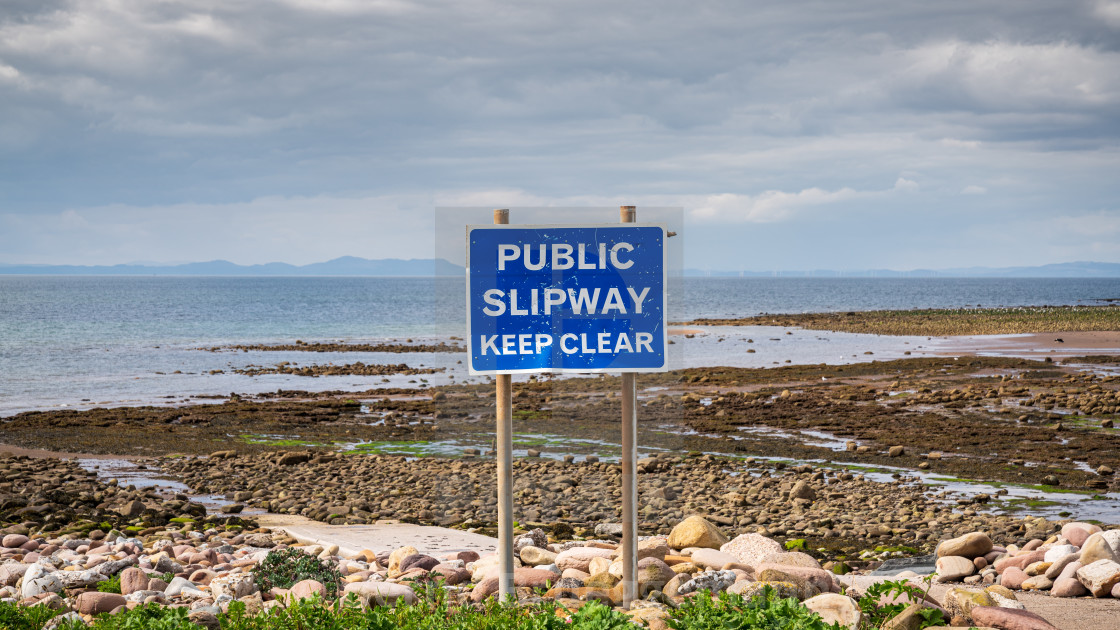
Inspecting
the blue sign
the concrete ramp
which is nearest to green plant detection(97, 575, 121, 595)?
the concrete ramp

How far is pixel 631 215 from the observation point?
5852 mm

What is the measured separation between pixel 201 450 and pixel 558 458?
472 inches

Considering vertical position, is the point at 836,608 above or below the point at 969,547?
above

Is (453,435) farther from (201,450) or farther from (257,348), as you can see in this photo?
(257,348)

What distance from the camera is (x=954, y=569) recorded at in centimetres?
709

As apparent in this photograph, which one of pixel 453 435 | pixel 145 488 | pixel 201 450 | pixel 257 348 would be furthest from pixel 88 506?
pixel 257 348

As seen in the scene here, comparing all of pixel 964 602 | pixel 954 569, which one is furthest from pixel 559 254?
pixel 954 569

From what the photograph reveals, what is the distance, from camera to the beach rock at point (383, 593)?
5.72m

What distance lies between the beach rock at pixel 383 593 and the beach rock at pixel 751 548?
2633mm

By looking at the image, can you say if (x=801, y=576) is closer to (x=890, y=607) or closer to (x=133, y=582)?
(x=890, y=607)

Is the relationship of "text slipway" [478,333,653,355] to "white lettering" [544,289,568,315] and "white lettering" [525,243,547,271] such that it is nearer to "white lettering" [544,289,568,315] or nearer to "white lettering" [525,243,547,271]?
"white lettering" [544,289,568,315]

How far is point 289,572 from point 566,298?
9.26ft

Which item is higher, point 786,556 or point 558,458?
point 558,458

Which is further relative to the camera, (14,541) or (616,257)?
(14,541)
